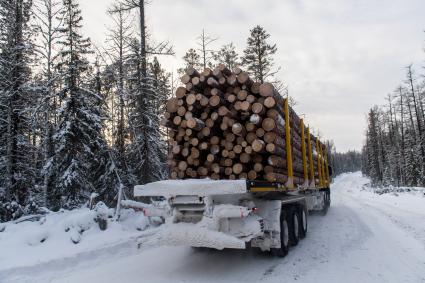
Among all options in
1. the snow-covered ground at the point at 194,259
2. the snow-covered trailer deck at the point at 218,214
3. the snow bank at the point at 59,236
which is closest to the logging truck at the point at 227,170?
the snow-covered trailer deck at the point at 218,214

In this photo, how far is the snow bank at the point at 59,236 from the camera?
6.90 metres

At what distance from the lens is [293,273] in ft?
18.9

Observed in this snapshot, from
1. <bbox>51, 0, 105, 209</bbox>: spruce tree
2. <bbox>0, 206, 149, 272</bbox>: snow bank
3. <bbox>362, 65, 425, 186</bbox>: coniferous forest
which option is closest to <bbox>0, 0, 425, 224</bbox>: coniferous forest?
<bbox>51, 0, 105, 209</bbox>: spruce tree

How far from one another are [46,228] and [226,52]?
2650 cm

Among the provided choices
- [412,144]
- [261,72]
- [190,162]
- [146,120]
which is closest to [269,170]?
[190,162]

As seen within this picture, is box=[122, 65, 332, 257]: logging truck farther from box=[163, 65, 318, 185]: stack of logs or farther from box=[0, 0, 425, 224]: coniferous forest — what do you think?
box=[0, 0, 425, 224]: coniferous forest

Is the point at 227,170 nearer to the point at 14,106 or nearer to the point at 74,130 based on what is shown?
the point at 74,130

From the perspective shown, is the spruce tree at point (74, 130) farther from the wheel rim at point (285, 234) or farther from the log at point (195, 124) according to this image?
the wheel rim at point (285, 234)

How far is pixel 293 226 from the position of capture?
25.3 ft

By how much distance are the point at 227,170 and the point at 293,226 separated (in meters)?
2.05

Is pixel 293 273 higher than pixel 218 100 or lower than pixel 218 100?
lower

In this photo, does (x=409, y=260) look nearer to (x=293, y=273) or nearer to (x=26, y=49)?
(x=293, y=273)

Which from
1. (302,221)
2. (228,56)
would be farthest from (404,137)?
(302,221)

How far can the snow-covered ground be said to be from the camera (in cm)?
571
